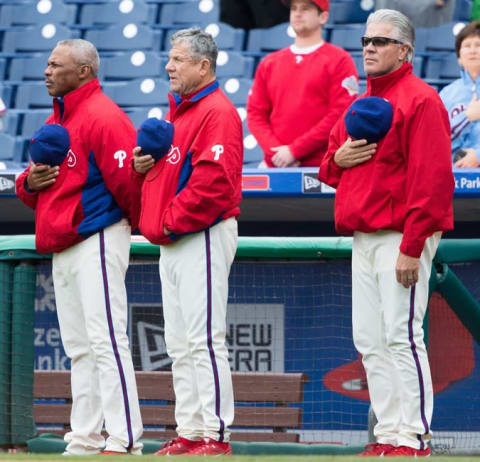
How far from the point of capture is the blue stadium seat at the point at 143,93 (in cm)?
852

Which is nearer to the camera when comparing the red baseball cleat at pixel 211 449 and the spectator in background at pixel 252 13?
the red baseball cleat at pixel 211 449

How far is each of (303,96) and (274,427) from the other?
6.42 feet

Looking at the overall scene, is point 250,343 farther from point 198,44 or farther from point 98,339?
point 198,44

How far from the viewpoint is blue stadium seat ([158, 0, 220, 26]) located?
957cm

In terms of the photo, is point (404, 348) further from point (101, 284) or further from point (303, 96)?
point (303, 96)

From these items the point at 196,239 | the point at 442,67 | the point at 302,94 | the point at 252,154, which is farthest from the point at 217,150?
the point at 442,67

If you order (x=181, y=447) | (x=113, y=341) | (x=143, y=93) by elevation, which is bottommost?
(x=181, y=447)

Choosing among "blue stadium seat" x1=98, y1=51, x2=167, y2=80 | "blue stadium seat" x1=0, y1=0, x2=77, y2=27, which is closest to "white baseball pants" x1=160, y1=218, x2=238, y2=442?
"blue stadium seat" x1=98, y1=51, x2=167, y2=80

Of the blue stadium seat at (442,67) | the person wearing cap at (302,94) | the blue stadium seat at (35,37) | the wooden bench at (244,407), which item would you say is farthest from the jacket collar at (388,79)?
the blue stadium seat at (35,37)

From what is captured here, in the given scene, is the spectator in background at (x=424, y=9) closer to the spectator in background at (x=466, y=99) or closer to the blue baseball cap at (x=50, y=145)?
the spectator in background at (x=466, y=99)

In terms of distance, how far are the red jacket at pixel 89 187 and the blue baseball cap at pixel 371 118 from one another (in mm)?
974

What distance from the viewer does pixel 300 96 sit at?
20.5 feet

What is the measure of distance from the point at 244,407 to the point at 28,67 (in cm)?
493

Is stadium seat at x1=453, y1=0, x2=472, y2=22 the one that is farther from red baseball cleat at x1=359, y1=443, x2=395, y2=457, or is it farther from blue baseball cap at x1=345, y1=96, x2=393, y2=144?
red baseball cleat at x1=359, y1=443, x2=395, y2=457
